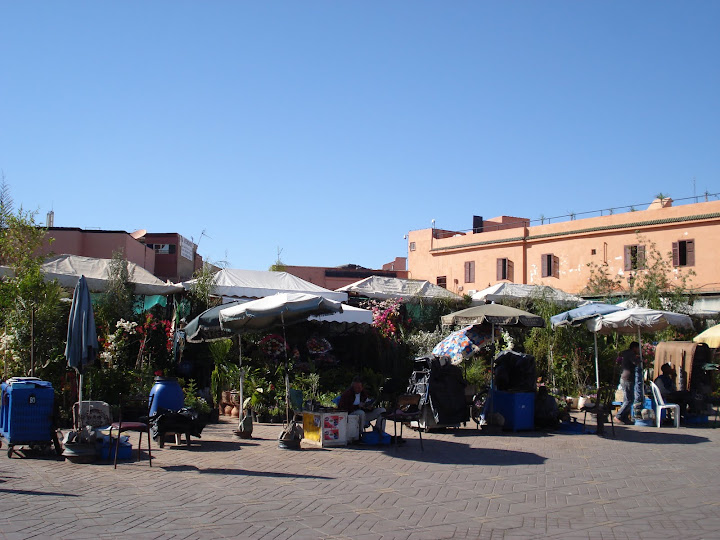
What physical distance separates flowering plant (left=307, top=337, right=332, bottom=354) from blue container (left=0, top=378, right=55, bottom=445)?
8.73 m

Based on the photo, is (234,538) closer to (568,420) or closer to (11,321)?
(11,321)

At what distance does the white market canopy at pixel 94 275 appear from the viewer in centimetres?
1819

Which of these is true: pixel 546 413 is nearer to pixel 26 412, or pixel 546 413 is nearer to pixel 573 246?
pixel 26 412

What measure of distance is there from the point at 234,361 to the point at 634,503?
11176 mm

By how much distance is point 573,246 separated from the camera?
37.3 meters

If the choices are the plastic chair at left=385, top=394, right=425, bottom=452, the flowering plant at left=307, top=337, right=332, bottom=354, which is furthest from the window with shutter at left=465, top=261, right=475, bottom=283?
the plastic chair at left=385, top=394, right=425, bottom=452

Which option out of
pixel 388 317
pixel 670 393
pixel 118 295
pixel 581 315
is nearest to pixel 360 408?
pixel 581 315

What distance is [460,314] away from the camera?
14.3 metres

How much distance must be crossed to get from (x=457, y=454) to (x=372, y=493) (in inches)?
129

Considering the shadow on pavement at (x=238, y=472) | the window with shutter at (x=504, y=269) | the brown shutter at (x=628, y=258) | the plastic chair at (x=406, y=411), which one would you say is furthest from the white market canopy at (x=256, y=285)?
the window with shutter at (x=504, y=269)

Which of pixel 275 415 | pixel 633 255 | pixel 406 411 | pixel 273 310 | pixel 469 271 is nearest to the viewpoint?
pixel 273 310

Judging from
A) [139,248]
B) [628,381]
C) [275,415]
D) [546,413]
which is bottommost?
[275,415]

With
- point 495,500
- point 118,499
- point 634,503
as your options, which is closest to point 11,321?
point 118,499

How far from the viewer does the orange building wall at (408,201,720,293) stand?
31781 mm
